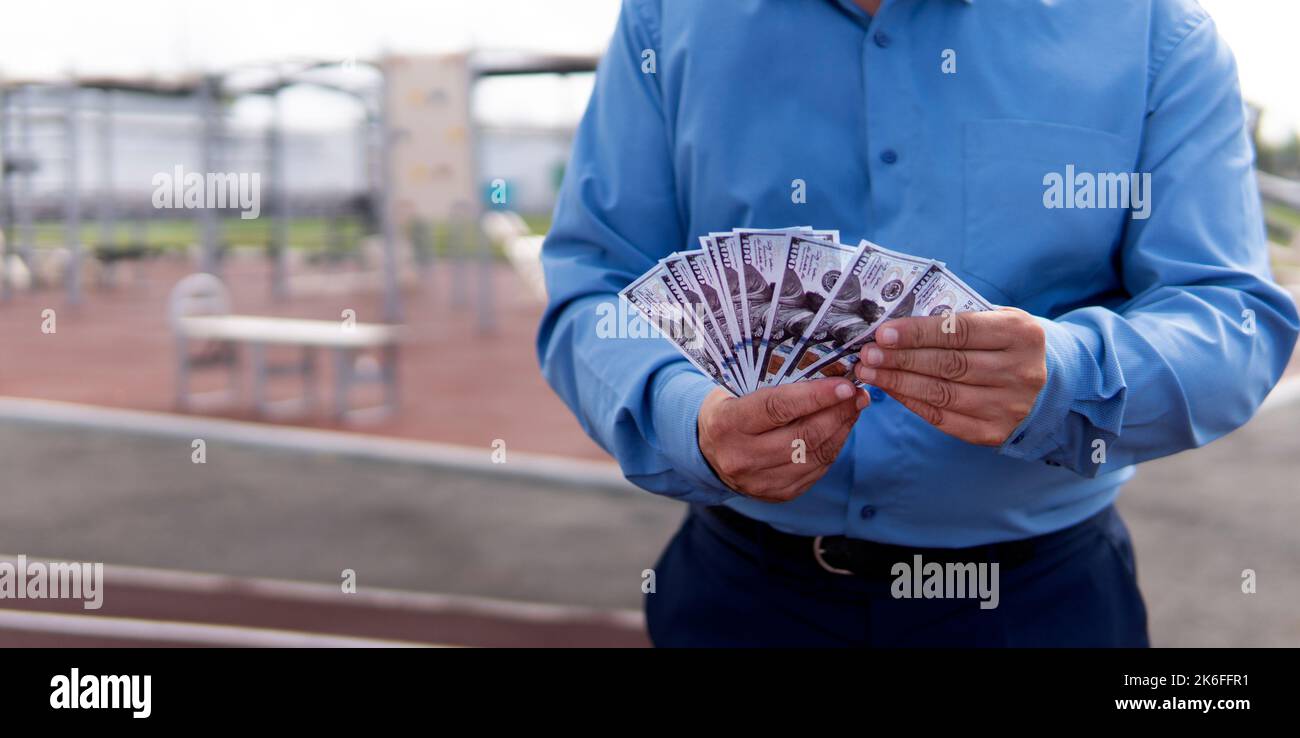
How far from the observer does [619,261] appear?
1.53 meters

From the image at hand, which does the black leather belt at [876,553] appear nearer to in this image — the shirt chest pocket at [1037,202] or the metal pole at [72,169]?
the shirt chest pocket at [1037,202]

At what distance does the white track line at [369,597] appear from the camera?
427 centimetres

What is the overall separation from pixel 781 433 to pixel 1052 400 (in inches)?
11.8

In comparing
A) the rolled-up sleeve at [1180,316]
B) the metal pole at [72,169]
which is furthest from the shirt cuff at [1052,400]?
the metal pole at [72,169]

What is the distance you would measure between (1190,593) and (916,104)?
379cm

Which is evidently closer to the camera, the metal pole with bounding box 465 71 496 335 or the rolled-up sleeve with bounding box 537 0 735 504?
the rolled-up sleeve with bounding box 537 0 735 504

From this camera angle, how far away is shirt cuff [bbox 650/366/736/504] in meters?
1.30

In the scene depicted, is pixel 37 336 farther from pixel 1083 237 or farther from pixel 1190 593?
pixel 1083 237

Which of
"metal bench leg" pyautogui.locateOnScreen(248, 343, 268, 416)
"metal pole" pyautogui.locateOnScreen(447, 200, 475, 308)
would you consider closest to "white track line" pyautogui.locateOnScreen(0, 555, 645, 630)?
"metal bench leg" pyautogui.locateOnScreen(248, 343, 268, 416)

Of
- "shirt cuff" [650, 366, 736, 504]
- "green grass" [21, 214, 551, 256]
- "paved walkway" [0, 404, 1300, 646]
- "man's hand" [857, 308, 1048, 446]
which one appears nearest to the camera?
"man's hand" [857, 308, 1048, 446]

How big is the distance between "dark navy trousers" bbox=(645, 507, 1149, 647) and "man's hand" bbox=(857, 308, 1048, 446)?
1.21 feet

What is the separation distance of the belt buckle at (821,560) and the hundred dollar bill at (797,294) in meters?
0.25
